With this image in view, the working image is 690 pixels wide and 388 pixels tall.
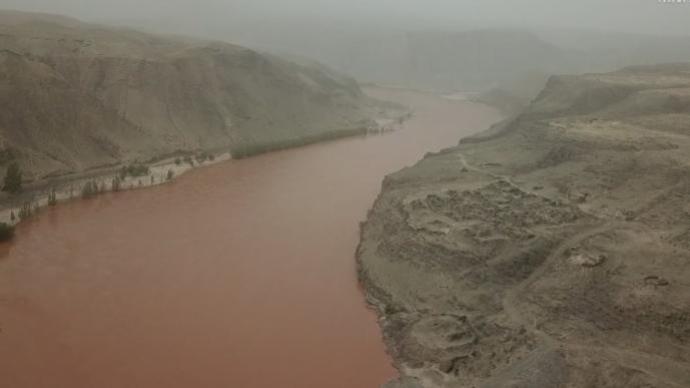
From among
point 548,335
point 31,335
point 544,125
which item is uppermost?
point 544,125

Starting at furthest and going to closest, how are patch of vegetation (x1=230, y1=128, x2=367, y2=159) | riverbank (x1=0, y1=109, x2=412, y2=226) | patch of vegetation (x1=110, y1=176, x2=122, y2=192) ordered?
patch of vegetation (x1=230, y1=128, x2=367, y2=159)
patch of vegetation (x1=110, y1=176, x2=122, y2=192)
riverbank (x1=0, y1=109, x2=412, y2=226)

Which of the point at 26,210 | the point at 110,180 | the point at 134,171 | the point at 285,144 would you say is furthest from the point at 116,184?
the point at 285,144

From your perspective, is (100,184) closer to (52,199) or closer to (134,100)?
(52,199)

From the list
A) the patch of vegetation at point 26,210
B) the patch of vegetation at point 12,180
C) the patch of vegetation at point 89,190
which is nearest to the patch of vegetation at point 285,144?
the patch of vegetation at point 89,190

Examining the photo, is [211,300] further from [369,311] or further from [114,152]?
[114,152]

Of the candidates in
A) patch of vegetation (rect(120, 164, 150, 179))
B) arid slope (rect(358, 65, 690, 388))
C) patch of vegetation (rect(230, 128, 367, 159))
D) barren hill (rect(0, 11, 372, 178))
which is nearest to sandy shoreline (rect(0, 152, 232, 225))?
patch of vegetation (rect(120, 164, 150, 179))

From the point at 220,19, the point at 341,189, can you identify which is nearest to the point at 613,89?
the point at 341,189

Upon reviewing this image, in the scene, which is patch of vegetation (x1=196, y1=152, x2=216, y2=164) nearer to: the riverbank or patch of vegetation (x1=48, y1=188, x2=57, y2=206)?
the riverbank
